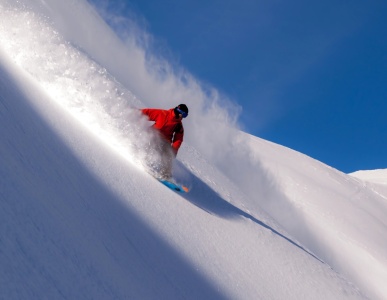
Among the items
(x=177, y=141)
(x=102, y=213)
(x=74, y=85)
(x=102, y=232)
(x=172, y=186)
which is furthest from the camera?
(x=177, y=141)

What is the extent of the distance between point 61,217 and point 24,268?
82 cm

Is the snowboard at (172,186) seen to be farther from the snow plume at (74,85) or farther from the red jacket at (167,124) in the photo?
the red jacket at (167,124)

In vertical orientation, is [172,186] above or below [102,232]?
above

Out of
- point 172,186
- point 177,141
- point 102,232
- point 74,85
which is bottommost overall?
point 102,232

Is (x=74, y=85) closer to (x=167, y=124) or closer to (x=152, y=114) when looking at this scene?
(x=152, y=114)

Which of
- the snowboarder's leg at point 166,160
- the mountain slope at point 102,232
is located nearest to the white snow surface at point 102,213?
the mountain slope at point 102,232

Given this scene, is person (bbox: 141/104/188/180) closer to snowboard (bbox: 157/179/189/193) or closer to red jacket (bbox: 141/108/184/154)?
red jacket (bbox: 141/108/184/154)

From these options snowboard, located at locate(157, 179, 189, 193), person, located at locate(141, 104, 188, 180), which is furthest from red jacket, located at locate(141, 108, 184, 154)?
snowboard, located at locate(157, 179, 189, 193)

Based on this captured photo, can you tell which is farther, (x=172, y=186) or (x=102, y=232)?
(x=172, y=186)

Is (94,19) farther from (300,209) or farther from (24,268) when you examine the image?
(24,268)

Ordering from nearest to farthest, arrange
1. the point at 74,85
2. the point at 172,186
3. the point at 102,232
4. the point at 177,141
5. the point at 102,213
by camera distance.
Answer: the point at 102,232 < the point at 102,213 < the point at 172,186 < the point at 74,85 < the point at 177,141

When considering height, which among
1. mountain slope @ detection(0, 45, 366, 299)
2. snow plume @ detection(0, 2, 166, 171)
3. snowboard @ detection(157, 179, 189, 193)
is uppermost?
snow plume @ detection(0, 2, 166, 171)

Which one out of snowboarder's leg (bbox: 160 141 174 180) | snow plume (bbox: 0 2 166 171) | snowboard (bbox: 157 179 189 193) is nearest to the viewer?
snowboard (bbox: 157 179 189 193)

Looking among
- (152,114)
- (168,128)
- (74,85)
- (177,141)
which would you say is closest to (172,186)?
(177,141)
